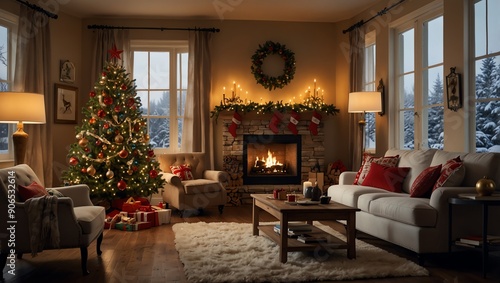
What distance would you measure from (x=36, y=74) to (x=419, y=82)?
4.89m

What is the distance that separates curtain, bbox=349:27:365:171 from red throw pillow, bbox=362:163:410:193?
5.81 ft

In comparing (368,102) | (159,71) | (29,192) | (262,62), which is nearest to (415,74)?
(368,102)

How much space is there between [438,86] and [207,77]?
360cm

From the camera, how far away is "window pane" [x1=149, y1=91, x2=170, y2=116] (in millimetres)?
8422

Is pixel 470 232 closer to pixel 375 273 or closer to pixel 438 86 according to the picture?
pixel 375 273

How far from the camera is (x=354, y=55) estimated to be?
25.9 ft

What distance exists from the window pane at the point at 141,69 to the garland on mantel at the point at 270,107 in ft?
3.93

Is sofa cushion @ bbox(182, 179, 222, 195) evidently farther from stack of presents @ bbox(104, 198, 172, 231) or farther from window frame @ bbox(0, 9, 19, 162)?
window frame @ bbox(0, 9, 19, 162)

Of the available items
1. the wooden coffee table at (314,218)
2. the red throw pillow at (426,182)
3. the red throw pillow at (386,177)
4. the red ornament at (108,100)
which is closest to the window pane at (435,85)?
the red throw pillow at (386,177)

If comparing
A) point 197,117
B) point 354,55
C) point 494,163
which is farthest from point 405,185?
point 197,117

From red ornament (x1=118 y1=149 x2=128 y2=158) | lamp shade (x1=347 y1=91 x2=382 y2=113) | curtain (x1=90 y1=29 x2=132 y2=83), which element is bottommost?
red ornament (x1=118 y1=149 x2=128 y2=158)

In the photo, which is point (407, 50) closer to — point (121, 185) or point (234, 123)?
point (234, 123)

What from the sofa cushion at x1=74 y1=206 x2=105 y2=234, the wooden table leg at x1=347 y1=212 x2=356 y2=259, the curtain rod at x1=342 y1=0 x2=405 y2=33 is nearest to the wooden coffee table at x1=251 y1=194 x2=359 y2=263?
the wooden table leg at x1=347 y1=212 x2=356 y2=259

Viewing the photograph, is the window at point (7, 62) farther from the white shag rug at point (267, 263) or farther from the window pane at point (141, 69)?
the white shag rug at point (267, 263)
